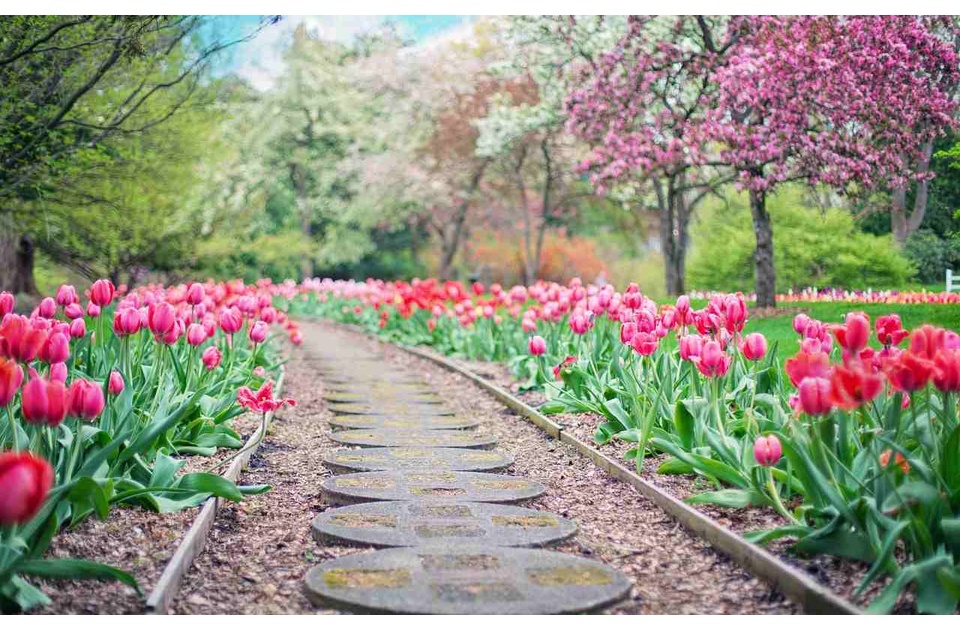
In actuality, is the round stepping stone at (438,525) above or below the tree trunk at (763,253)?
below

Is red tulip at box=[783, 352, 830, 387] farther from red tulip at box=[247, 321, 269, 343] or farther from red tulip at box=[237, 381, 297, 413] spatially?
red tulip at box=[247, 321, 269, 343]

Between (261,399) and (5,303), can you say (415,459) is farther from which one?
(5,303)

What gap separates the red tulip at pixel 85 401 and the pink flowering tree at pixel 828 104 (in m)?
5.00

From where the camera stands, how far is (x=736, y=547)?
12.9 ft

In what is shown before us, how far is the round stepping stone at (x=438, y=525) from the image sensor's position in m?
4.18

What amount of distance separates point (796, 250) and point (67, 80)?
6.02 metres

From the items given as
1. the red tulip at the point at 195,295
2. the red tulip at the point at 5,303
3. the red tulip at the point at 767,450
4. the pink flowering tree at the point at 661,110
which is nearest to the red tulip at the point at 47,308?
the red tulip at the point at 5,303

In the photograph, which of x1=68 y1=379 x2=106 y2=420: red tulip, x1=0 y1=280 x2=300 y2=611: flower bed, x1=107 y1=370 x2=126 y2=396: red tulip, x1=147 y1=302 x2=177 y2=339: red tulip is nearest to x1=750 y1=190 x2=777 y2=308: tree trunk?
x1=0 y1=280 x2=300 y2=611: flower bed

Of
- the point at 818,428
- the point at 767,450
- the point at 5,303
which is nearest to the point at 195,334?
the point at 5,303

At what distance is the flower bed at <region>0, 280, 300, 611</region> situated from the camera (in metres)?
3.14

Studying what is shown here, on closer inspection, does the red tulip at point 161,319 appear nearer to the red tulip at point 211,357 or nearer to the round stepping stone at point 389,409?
the red tulip at point 211,357

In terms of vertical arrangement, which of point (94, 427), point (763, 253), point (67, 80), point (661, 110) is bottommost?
point (94, 427)

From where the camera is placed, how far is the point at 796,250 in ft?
26.1

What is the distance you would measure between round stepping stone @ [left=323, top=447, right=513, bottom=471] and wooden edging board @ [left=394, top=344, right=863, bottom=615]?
0.63 metres
